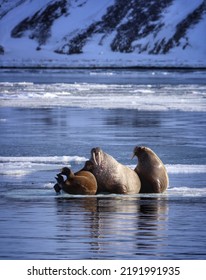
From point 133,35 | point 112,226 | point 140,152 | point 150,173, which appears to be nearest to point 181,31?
point 133,35

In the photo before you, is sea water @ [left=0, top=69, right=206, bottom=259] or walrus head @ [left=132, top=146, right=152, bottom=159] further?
walrus head @ [left=132, top=146, right=152, bottom=159]

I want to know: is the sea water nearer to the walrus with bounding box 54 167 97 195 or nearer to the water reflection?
the water reflection

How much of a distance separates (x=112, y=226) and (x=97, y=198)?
89.7 inches

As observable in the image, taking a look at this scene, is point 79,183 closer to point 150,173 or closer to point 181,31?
point 150,173

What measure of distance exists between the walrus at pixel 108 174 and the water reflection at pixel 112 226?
0.36 metres

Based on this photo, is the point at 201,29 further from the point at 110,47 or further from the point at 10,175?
the point at 10,175

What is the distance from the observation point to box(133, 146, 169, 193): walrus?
49.1 ft

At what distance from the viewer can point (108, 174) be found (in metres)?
14.5

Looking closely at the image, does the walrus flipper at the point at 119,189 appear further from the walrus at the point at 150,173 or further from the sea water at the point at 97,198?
the walrus at the point at 150,173

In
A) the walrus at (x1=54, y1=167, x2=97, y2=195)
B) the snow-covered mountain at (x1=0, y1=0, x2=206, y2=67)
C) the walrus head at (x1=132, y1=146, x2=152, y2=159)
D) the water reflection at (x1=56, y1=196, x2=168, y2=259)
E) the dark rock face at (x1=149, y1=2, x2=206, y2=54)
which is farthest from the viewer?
the dark rock face at (x1=149, y1=2, x2=206, y2=54)

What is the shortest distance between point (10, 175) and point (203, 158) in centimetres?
435

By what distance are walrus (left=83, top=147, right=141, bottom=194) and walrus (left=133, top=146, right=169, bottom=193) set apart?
1.28 feet

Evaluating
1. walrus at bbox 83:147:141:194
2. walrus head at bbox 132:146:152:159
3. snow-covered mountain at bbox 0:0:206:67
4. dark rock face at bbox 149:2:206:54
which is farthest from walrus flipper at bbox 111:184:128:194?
dark rock face at bbox 149:2:206:54

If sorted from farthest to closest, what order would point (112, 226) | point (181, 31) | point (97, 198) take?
point (181, 31) → point (97, 198) → point (112, 226)
